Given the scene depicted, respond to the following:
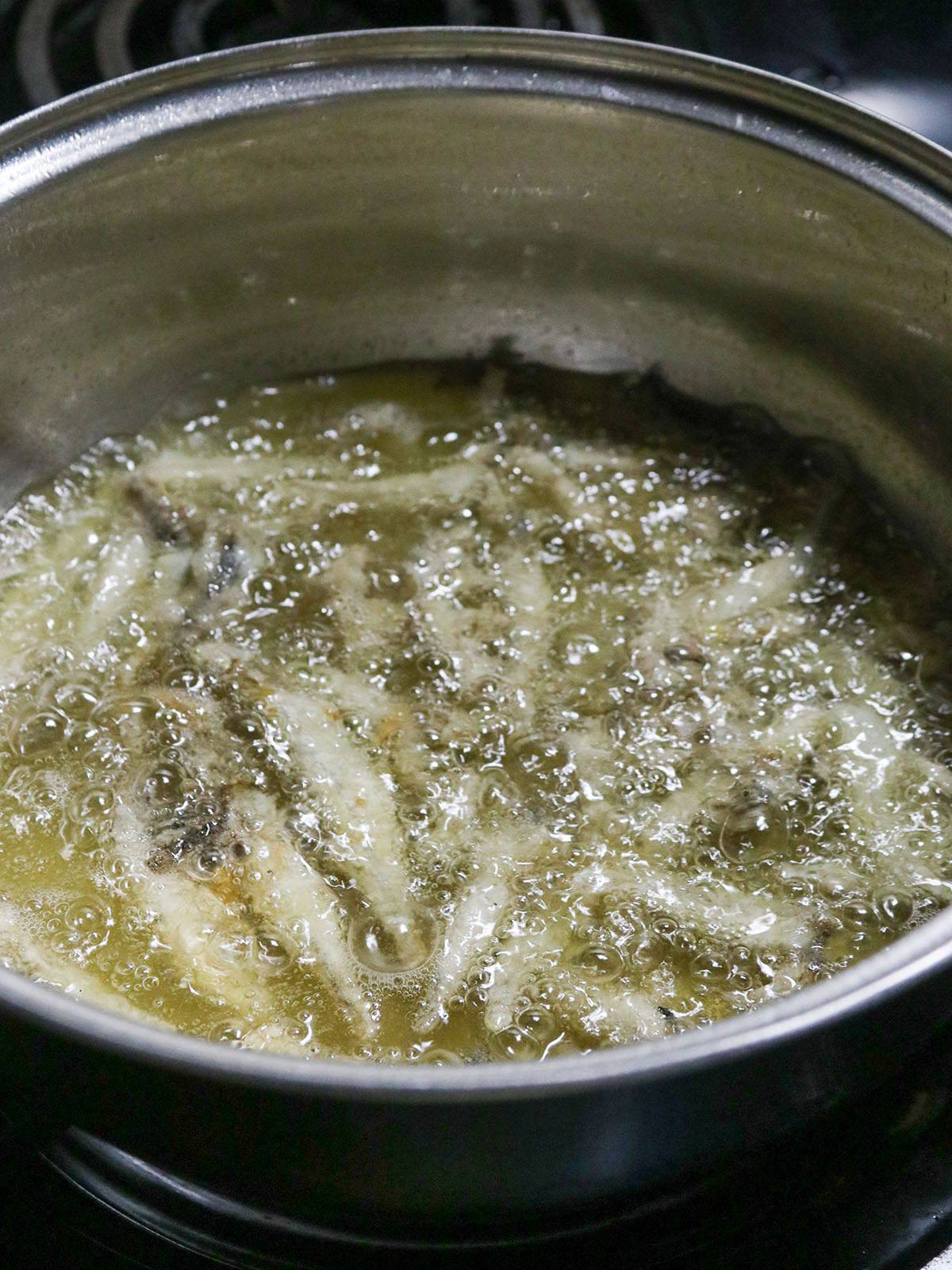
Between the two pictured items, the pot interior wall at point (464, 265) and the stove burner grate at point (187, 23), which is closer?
the pot interior wall at point (464, 265)

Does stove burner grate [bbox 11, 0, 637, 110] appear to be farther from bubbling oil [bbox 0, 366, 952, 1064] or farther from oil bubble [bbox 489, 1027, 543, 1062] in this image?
oil bubble [bbox 489, 1027, 543, 1062]

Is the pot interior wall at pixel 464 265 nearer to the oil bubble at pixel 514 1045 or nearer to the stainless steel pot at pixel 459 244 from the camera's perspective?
the stainless steel pot at pixel 459 244

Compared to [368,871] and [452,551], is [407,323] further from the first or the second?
[368,871]

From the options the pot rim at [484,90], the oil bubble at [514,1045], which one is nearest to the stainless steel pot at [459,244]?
the pot rim at [484,90]

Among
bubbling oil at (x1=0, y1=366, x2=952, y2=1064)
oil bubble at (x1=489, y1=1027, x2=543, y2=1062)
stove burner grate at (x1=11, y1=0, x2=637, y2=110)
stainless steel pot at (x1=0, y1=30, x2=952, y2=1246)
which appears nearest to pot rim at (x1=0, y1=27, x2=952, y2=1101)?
stainless steel pot at (x1=0, y1=30, x2=952, y2=1246)

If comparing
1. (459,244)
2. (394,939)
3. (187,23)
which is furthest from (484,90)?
(394,939)
